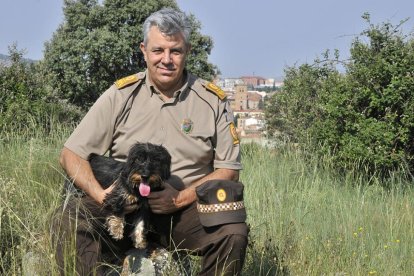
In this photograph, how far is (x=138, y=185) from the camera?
137 inches

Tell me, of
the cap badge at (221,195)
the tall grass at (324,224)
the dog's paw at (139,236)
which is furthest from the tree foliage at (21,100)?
the cap badge at (221,195)

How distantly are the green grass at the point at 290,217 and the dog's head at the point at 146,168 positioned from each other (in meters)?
0.54

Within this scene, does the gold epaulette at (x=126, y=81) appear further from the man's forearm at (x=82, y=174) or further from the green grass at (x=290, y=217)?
the green grass at (x=290, y=217)

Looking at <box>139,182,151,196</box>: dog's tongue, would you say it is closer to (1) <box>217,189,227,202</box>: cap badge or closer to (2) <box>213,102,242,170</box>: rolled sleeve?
(1) <box>217,189,227,202</box>: cap badge

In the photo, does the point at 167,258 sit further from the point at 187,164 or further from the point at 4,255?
the point at 4,255

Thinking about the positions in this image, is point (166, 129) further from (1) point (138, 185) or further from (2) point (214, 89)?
(1) point (138, 185)

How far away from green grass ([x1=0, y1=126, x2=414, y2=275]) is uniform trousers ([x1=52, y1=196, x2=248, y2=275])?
12 centimetres

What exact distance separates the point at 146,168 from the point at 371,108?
4824 millimetres

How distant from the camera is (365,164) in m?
7.20

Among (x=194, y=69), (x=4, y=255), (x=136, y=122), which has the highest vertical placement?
(x=194, y=69)

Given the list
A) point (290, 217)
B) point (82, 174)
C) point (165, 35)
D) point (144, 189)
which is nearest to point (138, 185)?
point (144, 189)

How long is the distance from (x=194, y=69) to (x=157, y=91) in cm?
2634

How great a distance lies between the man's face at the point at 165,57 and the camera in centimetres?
394

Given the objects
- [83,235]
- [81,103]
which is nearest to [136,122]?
[83,235]
